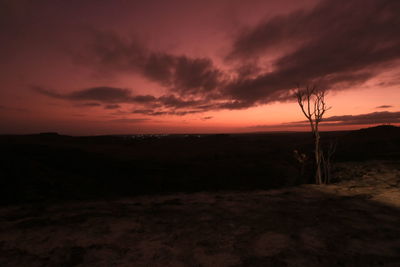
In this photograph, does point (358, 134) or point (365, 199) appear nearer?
point (365, 199)

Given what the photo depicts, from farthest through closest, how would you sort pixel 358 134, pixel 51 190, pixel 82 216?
pixel 358 134 → pixel 51 190 → pixel 82 216

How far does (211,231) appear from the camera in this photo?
4.33 meters

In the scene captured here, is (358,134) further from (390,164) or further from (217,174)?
(217,174)

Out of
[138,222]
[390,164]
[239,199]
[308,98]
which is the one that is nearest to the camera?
[138,222]

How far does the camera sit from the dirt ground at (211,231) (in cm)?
333

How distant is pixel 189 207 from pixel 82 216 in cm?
295

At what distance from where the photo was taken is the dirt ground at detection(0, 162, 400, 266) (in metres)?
3.33

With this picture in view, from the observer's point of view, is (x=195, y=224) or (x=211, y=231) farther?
(x=195, y=224)

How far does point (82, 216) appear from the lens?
5.23m

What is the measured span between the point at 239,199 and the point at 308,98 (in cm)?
556

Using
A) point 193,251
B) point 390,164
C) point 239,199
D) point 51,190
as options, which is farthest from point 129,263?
point 390,164

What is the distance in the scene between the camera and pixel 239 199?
6770 millimetres

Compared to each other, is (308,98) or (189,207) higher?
(308,98)

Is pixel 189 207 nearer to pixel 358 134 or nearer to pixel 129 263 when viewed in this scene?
pixel 129 263
